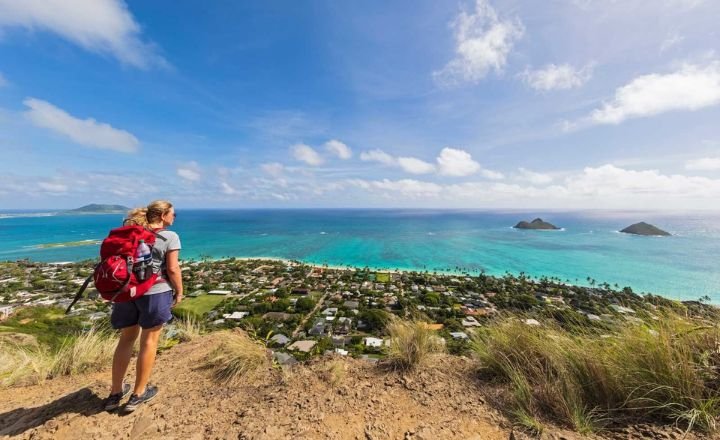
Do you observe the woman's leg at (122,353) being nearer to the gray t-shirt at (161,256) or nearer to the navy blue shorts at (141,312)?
the navy blue shorts at (141,312)

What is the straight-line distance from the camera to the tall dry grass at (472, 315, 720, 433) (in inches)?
83.8

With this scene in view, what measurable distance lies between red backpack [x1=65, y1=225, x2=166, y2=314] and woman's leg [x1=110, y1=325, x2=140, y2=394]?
1.33 feet

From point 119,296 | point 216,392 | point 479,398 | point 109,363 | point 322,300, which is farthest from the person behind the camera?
point 322,300

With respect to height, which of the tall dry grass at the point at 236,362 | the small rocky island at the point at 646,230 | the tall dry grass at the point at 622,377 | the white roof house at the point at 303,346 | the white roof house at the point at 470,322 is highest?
the tall dry grass at the point at 622,377

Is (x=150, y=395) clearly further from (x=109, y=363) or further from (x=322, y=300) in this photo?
(x=322, y=300)

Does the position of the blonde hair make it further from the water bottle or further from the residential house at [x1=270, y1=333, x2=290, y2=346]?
the residential house at [x1=270, y1=333, x2=290, y2=346]

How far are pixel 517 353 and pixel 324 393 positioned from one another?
7.35 ft

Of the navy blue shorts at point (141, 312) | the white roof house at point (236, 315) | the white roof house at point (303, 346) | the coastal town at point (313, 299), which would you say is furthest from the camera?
the white roof house at point (236, 315)

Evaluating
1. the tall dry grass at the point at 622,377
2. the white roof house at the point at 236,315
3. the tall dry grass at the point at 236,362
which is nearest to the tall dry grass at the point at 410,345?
the tall dry grass at the point at 622,377

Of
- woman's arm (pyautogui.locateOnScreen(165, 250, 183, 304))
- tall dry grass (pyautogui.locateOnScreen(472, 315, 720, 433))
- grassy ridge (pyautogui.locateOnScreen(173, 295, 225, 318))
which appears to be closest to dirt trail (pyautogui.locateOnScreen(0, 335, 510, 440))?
tall dry grass (pyautogui.locateOnScreen(472, 315, 720, 433))

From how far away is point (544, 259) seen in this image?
61406 mm

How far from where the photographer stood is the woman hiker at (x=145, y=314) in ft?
7.96

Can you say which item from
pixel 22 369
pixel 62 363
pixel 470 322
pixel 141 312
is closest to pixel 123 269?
pixel 141 312

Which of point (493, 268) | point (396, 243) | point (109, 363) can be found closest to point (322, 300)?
point (109, 363)
